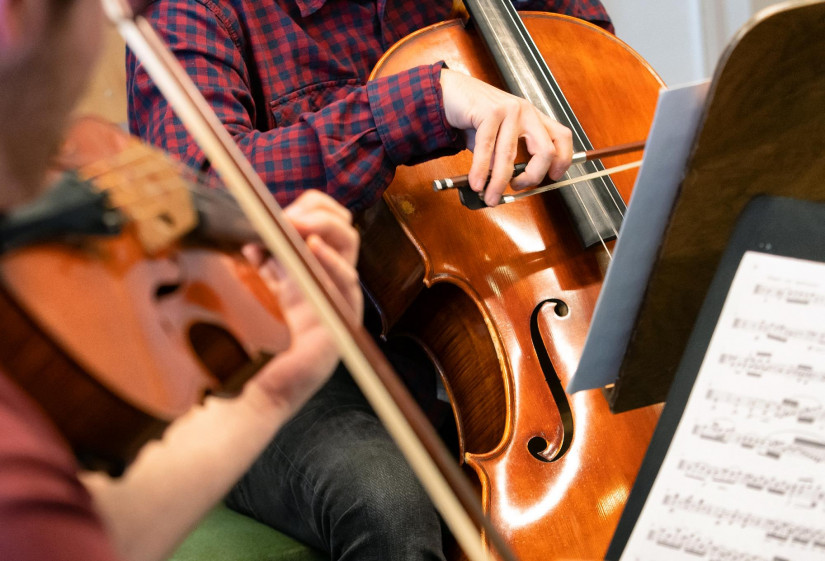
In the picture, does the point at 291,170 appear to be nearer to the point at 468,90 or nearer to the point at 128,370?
the point at 468,90

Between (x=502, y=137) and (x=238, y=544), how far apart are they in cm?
55

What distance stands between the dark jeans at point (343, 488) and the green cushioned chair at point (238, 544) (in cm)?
1

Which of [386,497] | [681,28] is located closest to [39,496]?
[386,497]

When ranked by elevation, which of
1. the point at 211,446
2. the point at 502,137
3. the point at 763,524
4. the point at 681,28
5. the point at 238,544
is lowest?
the point at 681,28

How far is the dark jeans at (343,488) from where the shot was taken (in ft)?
2.46

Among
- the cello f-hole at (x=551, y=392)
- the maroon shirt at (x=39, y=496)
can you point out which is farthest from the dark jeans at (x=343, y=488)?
the maroon shirt at (x=39, y=496)

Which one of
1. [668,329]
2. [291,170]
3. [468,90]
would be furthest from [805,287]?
[291,170]

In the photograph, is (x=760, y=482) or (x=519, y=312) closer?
(x=760, y=482)

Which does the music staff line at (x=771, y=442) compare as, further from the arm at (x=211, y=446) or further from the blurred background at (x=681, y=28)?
the blurred background at (x=681, y=28)

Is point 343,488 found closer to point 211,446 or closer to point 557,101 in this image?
point 211,446

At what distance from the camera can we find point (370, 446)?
804mm

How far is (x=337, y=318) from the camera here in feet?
1.15

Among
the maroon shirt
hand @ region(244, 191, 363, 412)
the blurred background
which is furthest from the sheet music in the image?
the blurred background

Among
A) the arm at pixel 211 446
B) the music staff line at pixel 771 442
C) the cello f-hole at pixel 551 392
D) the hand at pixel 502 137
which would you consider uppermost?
the arm at pixel 211 446
